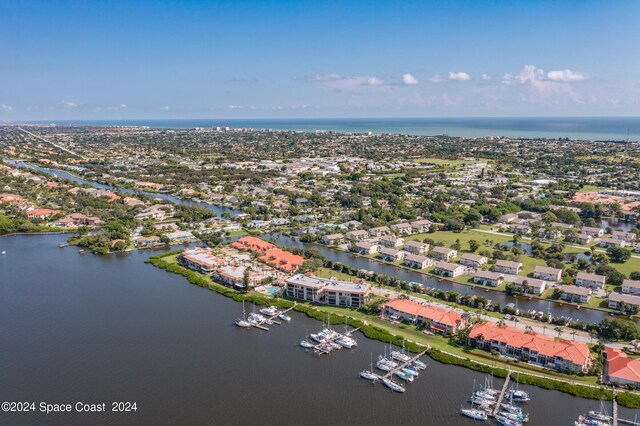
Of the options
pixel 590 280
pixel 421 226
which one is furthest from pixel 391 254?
pixel 590 280

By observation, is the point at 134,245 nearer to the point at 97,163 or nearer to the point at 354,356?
the point at 354,356

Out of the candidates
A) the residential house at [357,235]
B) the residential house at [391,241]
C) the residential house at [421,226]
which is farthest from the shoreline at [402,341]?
the residential house at [421,226]

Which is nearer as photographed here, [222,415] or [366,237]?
[222,415]

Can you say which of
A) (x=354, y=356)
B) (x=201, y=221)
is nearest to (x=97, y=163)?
(x=201, y=221)

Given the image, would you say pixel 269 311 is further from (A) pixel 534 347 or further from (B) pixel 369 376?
(A) pixel 534 347

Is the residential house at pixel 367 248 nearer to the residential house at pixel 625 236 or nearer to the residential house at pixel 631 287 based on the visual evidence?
the residential house at pixel 631 287

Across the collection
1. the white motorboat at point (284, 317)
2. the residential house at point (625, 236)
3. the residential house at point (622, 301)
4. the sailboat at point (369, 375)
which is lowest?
the sailboat at point (369, 375)
